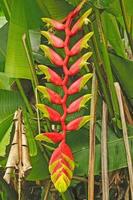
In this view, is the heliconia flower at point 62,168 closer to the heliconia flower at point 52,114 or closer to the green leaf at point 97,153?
the heliconia flower at point 52,114

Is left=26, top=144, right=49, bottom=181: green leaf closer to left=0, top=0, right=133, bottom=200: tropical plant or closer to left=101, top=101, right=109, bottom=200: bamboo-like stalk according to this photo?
left=0, top=0, right=133, bottom=200: tropical plant

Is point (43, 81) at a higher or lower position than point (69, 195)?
higher

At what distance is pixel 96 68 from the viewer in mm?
876

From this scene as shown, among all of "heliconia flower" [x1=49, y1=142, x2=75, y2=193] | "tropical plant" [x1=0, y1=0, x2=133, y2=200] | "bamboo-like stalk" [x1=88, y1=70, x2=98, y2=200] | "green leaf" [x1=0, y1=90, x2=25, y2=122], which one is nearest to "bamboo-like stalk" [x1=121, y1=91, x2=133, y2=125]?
"tropical plant" [x1=0, y1=0, x2=133, y2=200]

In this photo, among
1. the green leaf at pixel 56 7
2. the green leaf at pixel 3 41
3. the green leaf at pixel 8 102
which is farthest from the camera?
the green leaf at pixel 3 41

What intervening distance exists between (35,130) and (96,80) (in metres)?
0.16

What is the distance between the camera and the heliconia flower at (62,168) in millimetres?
635

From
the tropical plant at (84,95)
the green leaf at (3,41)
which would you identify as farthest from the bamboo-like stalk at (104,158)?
the green leaf at (3,41)

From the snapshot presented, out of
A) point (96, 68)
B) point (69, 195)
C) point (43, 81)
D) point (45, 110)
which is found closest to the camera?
point (45, 110)

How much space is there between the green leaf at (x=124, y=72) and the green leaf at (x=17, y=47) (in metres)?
0.17

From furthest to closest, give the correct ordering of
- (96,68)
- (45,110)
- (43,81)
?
(43,81) < (96,68) < (45,110)

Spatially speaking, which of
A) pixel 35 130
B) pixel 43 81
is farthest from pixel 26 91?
pixel 35 130

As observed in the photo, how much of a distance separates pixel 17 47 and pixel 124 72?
0.21 metres

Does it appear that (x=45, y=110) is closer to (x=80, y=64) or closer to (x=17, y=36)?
(x=80, y=64)
